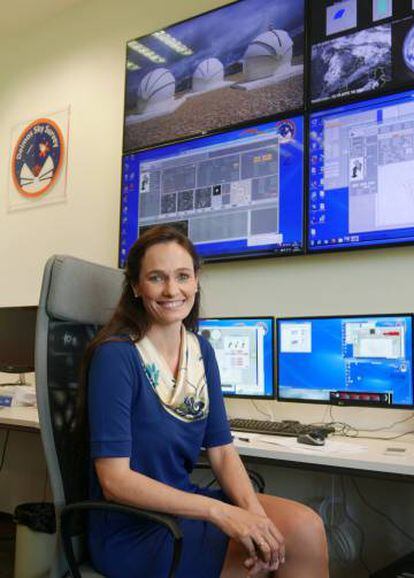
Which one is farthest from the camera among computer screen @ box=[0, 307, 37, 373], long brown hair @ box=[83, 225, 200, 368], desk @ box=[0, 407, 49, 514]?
desk @ box=[0, 407, 49, 514]

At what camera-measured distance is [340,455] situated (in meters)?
1.64

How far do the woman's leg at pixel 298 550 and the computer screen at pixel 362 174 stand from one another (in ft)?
3.96

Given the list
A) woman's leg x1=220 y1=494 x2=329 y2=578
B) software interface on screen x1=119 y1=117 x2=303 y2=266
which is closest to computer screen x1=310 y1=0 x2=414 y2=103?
software interface on screen x1=119 y1=117 x2=303 y2=266

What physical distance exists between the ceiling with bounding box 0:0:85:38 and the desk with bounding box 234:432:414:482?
2883 millimetres

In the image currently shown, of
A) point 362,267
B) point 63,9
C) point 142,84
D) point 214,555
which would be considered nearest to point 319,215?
point 362,267

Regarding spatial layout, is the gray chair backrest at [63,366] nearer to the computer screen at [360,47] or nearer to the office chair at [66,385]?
the office chair at [66,385]

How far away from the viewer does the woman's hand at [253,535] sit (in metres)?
1.19

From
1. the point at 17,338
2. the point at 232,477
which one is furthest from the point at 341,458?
the point at 17,338

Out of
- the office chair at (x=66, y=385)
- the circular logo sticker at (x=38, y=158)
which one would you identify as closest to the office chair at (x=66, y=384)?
the office chair at (x=66, y=385)

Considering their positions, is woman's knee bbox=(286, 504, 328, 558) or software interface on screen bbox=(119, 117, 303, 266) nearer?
woman's knee bbox=(286, 504, 328, 558)

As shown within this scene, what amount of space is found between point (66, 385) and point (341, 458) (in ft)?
2.62

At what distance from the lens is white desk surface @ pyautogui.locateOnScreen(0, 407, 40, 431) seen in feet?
7.14

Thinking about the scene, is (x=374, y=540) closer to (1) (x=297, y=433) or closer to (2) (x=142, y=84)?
(1) (x=297, y=433)

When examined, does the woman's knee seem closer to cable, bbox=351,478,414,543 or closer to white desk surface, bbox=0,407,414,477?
white desk surface, bbox=0,407,414,477
